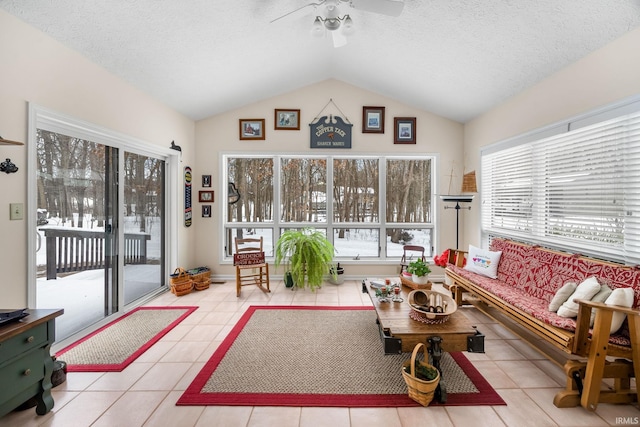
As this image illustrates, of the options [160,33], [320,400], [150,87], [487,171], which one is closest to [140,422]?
[320,400]

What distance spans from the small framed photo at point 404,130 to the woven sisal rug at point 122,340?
369 centimetres

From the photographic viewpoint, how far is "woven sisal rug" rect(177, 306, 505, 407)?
5.84 ft

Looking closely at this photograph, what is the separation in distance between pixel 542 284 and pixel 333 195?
277 centimetres

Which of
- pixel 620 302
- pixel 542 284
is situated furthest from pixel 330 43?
pixel 620 302

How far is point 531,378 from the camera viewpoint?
6.56 ft

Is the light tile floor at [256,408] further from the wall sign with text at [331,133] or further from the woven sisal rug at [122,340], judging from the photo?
the wall sign with text at [331,133]

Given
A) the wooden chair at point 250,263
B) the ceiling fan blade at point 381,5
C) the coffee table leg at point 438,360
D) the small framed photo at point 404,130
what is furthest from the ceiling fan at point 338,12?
the wooden chair at point 250,263

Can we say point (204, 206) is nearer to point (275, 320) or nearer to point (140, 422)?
point (275, 320)

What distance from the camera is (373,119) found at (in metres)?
4.29

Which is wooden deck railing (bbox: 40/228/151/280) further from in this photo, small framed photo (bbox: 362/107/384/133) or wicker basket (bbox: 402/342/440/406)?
small framed photo (bbox: 362/107/384/133)

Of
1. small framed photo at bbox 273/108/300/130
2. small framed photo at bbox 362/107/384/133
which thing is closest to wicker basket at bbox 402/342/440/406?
small framed photo at bbox 362/107/384/133

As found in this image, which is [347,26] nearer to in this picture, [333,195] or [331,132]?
[331,132]

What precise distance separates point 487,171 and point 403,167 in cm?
115

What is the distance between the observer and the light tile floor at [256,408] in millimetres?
1605
